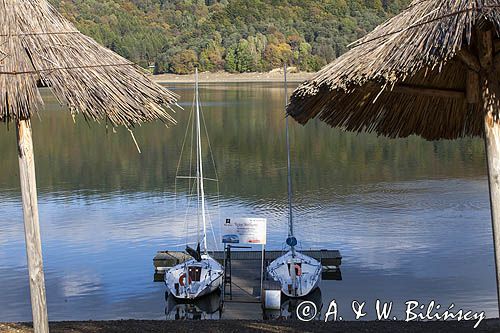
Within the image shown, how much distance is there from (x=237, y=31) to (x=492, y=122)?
280 feet

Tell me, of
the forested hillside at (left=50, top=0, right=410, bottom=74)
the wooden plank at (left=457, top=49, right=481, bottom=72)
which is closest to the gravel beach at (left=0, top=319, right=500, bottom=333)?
the wooden plank at (left=457, top=49, right=481, bottom=72)

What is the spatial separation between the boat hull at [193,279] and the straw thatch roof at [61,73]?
7286mm

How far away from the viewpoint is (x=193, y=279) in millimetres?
12109

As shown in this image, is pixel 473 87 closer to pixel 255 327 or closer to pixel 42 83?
pixel 42 83

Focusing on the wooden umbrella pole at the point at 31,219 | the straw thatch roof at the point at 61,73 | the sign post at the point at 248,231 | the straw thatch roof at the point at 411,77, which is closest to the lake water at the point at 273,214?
the sign post at the point at 248,231

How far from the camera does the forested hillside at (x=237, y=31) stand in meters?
74.8

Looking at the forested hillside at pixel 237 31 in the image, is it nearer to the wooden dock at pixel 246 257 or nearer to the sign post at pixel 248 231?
the wooden dock at pixel 246 257

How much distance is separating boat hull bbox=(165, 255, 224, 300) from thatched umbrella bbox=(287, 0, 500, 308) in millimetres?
7367

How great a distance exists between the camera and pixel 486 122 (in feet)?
13.0

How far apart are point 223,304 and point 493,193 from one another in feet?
27.3

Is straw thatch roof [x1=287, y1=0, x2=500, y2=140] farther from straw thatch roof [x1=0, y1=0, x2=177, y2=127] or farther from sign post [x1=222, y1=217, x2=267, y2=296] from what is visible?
sign post [x1=222, y1=217, x2=267, y2=296]

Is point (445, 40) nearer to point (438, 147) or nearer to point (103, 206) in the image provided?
point (103, 206)

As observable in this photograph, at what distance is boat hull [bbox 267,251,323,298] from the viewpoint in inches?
470

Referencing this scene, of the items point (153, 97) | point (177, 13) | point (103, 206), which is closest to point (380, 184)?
point (103, 206)
